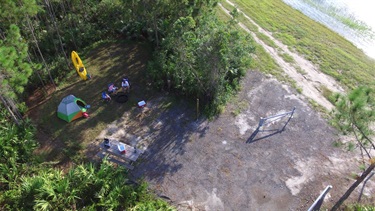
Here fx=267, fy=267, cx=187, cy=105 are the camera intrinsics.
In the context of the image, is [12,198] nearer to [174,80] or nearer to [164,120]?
[164,120]

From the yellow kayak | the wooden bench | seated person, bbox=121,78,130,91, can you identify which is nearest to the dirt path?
seated person, bbox=121,78,130,91

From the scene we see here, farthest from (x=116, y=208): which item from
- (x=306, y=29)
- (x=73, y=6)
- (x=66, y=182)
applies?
(x=306, y=29)

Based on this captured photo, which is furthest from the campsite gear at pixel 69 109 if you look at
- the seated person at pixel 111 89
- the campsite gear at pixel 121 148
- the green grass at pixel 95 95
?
the campsite gear at pixel 121 148

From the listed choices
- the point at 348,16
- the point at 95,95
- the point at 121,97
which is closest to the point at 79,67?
the point at 95,95

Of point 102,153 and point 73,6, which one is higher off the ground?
point 73,6

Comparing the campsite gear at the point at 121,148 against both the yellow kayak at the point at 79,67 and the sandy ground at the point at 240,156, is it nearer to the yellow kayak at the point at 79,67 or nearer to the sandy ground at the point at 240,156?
the sandy ground at the point at 240,156
